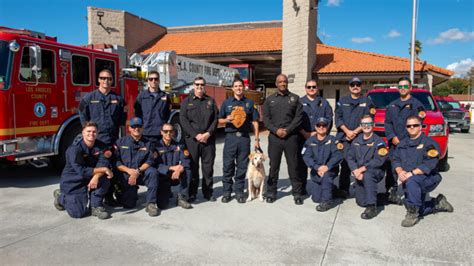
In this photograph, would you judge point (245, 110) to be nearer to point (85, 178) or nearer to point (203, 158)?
point (203, 158)

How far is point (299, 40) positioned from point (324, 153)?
11633mm

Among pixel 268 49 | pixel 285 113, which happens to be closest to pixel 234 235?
pixel 285 113

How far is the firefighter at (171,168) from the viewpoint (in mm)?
4828

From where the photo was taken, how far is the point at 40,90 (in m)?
6.08

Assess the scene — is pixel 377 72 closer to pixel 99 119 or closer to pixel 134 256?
pixel 99 119

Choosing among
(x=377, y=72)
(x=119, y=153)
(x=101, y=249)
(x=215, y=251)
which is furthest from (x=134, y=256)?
(x=377, y=72)

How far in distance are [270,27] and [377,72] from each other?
322 inches

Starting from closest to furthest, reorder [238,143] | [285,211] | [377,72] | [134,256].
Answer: [134,256]
[285,211]
[238,143]
[377,72]

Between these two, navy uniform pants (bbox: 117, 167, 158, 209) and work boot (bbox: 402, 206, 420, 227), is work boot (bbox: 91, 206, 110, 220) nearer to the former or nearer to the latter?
navy uniform pants (bbox: 117, 167, 158, 209)

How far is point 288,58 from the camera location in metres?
16.3

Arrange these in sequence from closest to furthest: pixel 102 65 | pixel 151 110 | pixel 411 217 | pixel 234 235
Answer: pixel 234 235
pixel 411 217
pixel 151 110
pixel 102 65

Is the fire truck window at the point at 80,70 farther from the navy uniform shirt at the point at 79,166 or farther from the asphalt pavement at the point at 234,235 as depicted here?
the navy uniform shirt at the point at 79,166

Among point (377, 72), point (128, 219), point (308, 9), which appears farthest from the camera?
point (377, 72)

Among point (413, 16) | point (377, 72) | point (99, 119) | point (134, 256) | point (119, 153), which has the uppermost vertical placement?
point (413, 16)
